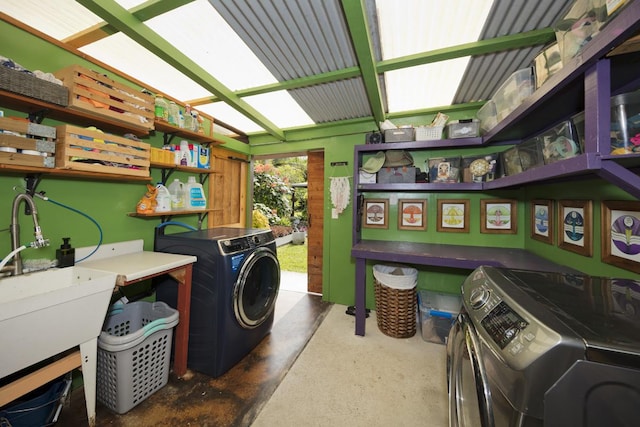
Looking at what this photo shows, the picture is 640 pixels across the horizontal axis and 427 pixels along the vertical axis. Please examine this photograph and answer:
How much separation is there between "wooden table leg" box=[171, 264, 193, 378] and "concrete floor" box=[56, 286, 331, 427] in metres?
0.11

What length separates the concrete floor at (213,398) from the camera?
138 centimetres

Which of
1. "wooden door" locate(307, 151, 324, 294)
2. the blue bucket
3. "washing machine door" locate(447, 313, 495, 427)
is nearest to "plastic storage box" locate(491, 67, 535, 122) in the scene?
"washing machine door" locate(447, 313, 495, 427)

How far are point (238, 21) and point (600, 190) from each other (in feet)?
7.70

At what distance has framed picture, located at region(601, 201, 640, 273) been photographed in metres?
1.11

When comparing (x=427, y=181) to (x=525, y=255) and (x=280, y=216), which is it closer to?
(x=525, y=255)

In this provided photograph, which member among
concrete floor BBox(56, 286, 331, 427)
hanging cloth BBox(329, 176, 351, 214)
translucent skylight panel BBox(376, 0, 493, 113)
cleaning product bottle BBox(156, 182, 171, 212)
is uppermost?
translucent skylight panel BBox(376, 0, 493, 113)

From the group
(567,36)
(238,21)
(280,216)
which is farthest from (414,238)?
(280,216)

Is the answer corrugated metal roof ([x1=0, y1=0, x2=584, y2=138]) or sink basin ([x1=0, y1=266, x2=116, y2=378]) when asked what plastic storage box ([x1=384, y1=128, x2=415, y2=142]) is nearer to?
corrugated metal roof ([x1=0, y1=0, x2=584, y2=138])

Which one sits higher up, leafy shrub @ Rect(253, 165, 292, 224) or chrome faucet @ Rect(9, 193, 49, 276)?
leafy shrub @ Rect(253, 165, 292, 224)

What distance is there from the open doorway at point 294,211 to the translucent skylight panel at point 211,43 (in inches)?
59.5

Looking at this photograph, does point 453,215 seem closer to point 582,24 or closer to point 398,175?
point 398,175

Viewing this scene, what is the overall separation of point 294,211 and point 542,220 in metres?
7.48

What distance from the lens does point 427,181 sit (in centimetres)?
239

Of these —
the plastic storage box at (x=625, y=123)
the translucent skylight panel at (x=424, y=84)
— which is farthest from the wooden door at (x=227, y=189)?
the plastic storage box at (x=625, y=123)
